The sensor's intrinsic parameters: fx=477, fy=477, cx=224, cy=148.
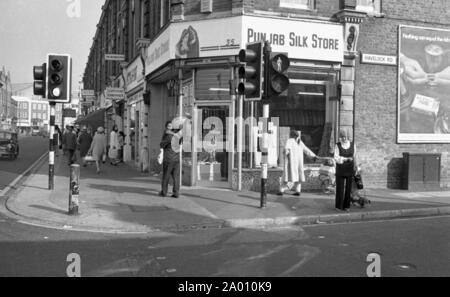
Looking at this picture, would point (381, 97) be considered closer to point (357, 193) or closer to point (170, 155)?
point (357, 193)

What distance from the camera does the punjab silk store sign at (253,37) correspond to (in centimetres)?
1270

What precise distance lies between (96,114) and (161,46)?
54.2 ft

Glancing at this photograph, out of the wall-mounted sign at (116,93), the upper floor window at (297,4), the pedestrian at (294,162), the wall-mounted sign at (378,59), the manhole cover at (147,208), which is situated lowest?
the manhole cover at (147,208)

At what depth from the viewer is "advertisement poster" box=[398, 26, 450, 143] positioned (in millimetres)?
14539

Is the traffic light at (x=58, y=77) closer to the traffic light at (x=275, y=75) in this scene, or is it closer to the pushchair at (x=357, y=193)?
the traffic light at (x=275, y=75)

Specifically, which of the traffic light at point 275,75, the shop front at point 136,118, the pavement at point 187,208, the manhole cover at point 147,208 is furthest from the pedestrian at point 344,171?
the shop front at point 136,118

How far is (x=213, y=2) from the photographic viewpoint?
13.1 metres

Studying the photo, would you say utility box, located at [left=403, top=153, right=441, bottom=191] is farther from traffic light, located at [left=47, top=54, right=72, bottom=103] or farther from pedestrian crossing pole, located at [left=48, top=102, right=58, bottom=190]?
pedestrian crossing pole, located at [left=48, top=102, right=58, bottom=190]

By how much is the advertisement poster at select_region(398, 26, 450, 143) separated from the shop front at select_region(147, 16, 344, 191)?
2296 mm

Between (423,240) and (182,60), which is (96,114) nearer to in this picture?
(182,60)

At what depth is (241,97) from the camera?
12977mm

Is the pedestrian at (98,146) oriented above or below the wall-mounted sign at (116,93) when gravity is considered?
below

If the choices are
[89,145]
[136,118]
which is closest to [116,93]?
[136,118]

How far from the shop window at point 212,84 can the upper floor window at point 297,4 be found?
7.87ft
